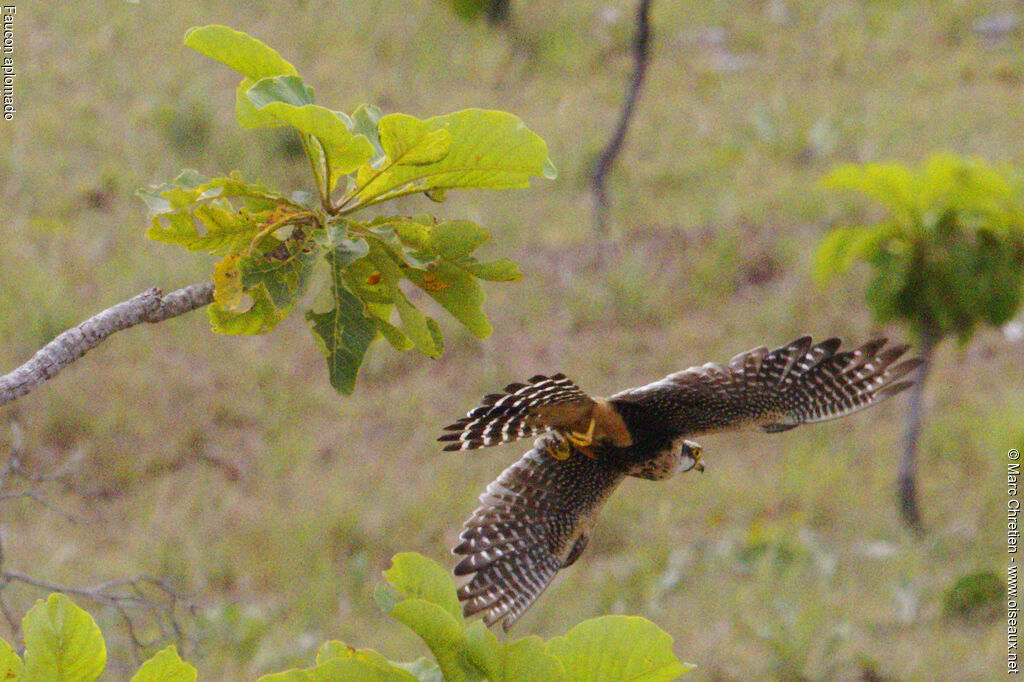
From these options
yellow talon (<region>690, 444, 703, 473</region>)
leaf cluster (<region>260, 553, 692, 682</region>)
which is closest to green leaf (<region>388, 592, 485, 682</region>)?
leaf cluster (<region>260, 553, 692, 682</region>)

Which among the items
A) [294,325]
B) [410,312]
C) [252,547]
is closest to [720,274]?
[294,325]

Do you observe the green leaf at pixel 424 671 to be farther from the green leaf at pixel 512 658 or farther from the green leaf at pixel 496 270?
the green leaf at pixel 496 270

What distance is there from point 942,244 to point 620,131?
107 inches

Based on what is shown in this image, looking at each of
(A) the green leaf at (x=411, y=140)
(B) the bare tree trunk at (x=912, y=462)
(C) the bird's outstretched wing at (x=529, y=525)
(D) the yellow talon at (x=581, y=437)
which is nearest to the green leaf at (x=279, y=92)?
(A) the green leaf at (x=411, y=140)

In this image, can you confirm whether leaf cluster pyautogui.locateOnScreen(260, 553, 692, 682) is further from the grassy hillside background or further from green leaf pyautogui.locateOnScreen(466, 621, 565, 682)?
the grassy hillside background

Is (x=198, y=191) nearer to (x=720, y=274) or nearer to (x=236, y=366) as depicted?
(x=236, y=366)

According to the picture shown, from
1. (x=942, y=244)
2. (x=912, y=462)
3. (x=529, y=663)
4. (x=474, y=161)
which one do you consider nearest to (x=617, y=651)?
(x=529, y=663)

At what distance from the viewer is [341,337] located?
1475mm

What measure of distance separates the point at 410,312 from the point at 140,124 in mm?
7041

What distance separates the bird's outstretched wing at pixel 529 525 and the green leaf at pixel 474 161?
0.79 m

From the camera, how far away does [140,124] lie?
7.84 m

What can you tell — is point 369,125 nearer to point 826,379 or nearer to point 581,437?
point 581,437

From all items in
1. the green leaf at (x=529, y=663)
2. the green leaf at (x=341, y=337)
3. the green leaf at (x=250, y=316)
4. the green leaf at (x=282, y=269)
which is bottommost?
the green leaf at (x=529, y=663)

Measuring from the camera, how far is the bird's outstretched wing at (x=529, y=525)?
2.11 metres
